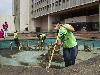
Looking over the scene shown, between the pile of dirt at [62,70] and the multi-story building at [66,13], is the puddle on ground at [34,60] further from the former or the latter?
the multi-story building at [66,13]

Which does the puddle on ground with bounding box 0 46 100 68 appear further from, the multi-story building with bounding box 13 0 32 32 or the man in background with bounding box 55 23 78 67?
the multi-story building with bounding box 13 0 32 32

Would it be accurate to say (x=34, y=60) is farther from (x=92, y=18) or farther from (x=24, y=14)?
(x=24, y=14)

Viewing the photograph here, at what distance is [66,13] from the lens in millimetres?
71500

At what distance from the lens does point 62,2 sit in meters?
68.0

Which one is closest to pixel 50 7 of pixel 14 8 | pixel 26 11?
pixel 26 11

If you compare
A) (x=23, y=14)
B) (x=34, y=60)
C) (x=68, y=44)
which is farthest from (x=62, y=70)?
(x=23, y=14)

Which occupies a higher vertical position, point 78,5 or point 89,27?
point 78,5

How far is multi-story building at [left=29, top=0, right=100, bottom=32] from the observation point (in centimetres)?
5866

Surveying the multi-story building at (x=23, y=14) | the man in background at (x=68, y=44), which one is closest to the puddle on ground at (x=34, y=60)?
the man in background at (x=68, y=44)

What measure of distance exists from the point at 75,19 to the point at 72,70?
58.0 meters

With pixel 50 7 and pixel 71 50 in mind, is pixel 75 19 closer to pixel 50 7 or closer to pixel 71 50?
pixel 50 7

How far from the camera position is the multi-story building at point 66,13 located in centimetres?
5866

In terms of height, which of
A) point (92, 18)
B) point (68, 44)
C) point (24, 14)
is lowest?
point (68, 44)

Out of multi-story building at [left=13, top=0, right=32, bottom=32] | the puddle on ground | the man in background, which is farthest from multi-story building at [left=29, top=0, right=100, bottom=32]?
the man in background
